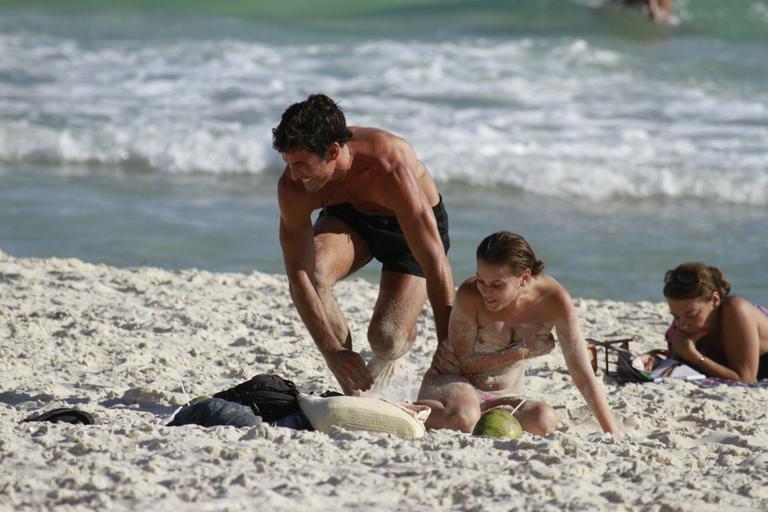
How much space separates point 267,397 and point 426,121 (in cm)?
779

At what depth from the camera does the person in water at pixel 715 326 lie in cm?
557

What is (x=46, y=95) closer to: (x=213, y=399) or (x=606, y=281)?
(x=606, y=281)

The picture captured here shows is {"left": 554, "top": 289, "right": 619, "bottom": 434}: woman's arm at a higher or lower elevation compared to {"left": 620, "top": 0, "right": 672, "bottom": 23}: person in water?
lower

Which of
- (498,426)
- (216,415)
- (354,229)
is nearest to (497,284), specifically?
(498,426)

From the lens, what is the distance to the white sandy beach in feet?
11.2

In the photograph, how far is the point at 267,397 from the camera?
14.7 feet

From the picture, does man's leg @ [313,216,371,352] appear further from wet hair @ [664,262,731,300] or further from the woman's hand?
the woman's hand

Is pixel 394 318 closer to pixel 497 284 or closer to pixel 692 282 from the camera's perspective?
pixel 497 284

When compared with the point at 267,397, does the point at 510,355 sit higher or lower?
higher

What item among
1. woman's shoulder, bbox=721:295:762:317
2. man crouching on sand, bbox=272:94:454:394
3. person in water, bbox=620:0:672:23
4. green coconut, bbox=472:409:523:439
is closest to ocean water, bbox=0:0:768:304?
person in water, bbox=620:0:672:23

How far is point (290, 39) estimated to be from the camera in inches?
649

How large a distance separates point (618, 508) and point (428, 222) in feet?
5.22

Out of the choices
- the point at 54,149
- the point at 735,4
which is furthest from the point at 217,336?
the point at 735,4

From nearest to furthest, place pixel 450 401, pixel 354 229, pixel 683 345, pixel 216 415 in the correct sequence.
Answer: pixel 216 415
pixel 450 401
pixel 354 229
pixel 683 345
